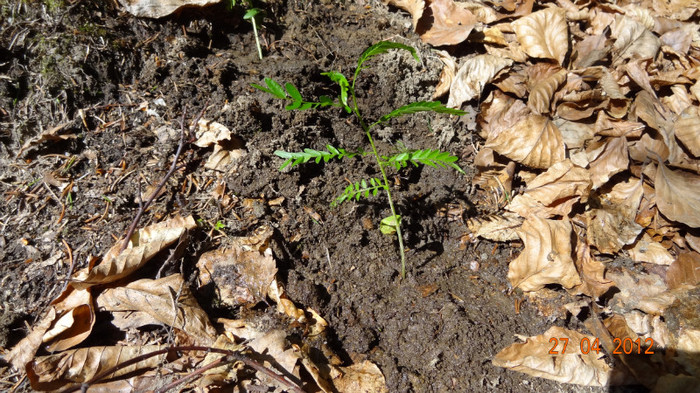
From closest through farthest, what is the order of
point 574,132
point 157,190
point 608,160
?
point 157,190, point 608,160, point 574,132

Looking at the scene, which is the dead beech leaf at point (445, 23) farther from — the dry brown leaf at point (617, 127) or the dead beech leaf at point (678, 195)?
the dead beech leaf at point (678, 195)

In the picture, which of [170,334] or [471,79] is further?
[471,79]

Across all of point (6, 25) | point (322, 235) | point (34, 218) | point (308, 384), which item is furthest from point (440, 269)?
point (6, 25)

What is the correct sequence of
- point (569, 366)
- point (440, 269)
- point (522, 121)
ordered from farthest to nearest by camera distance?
1. point (522, 121)
2. point (440, 269)
3. point (569, 366)

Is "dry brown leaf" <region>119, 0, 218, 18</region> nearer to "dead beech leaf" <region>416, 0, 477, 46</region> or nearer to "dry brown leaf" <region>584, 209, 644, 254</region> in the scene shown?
"dead beech leaf" <region>416, 0, 477, 46</region>

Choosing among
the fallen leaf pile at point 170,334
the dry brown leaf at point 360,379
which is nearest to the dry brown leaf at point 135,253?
the fallen leaf pile at point 170,334

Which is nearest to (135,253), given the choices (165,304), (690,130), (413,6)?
(165,304)

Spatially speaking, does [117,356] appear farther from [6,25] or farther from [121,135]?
[6,25]

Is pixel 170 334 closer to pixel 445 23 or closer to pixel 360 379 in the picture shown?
pixel 360 379
